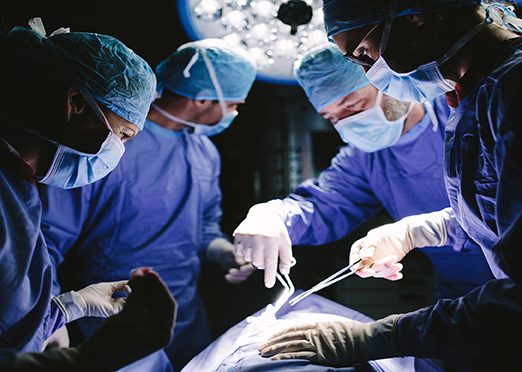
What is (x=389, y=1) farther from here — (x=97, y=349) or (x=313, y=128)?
(x=313, y=128)

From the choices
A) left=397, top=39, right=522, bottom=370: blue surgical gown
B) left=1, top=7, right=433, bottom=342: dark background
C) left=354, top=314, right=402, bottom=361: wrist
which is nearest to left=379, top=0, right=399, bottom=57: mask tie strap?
left=397, top=39, right=522, bottom=370: blue surgical gown

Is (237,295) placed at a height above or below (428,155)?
below

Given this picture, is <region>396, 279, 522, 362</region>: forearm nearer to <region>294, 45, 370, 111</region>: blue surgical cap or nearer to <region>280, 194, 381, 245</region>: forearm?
<region>280, 194, 381, 245</region>: forearm

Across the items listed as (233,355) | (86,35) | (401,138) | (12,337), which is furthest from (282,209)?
(12,337)

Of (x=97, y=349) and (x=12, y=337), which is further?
(x=12, y=337)

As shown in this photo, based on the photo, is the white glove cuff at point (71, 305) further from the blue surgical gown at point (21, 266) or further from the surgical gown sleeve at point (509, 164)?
the surgical gown sleeve at point (509, 164)

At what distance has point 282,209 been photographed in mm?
2039

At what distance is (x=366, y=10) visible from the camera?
123 cm

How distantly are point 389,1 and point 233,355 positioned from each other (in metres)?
1.23

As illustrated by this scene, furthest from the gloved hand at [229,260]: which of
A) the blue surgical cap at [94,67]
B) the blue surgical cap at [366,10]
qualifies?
the blue surgical cap at [366,10]

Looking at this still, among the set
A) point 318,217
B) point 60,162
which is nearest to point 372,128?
point 318,217

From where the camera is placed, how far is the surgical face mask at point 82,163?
1329 mm

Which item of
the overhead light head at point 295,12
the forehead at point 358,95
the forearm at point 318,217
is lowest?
the forearm at point 318,217

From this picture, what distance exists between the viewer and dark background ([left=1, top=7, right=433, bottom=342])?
8.40ft
